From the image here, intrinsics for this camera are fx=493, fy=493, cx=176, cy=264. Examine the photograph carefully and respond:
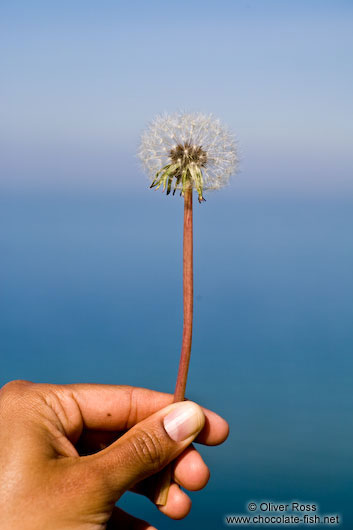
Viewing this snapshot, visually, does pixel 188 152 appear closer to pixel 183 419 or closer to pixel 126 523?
pixel 183 419

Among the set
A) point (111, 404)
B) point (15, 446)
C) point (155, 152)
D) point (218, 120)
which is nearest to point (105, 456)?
point (15, 446)

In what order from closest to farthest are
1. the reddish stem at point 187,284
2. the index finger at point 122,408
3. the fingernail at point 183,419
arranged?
the reddish stem at point 187,284
the fingernail at point 183,419
the index finger at point 122,408

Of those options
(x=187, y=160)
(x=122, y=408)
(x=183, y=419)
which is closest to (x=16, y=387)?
(x=122, y=408)

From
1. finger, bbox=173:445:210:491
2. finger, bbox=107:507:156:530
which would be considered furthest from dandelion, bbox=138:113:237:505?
finger, bbox=107:507:156:530

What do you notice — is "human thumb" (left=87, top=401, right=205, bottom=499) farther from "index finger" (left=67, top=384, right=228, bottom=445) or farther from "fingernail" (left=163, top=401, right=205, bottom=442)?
"index finger" (left=67, top=384, right=228, bottom=445)

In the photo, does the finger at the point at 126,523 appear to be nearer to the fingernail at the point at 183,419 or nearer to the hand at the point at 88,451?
the hand at the point at 88,451

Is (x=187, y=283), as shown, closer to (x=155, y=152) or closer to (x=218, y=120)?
(x=155, y=152)

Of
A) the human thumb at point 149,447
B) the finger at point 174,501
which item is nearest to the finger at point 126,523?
the finger at point 174,501
